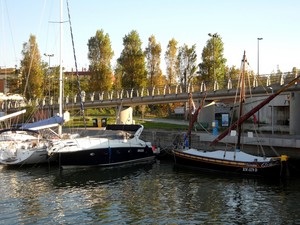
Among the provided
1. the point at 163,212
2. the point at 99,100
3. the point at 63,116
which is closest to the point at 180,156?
the point at 63,116

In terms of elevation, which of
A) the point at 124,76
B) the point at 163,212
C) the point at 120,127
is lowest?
the point at 163,212

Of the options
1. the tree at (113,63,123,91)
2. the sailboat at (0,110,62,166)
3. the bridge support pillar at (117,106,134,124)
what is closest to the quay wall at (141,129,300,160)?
the bridge support pillar at (117,106,134,124)

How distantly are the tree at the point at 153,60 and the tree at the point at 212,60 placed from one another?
395 inches

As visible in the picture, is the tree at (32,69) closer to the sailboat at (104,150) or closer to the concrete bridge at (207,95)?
the concrete bridge at (207,95)

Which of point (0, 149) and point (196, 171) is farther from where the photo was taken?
point (0, 149)

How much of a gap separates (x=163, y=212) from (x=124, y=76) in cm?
4538

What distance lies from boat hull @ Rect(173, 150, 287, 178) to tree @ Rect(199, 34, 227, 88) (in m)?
27.3

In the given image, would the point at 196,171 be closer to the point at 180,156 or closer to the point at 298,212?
the point at 180,156

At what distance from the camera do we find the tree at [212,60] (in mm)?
57625

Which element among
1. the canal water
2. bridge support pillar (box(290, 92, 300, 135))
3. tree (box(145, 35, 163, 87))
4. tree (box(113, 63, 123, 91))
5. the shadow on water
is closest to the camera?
the canal water

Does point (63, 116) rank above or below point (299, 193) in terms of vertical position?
above

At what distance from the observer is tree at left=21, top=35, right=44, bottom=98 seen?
68.6m

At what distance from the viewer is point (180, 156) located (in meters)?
32.9

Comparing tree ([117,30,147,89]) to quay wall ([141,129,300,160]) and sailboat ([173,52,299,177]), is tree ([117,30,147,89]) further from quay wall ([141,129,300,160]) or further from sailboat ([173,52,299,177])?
sailboat ([173,52,299,177])
